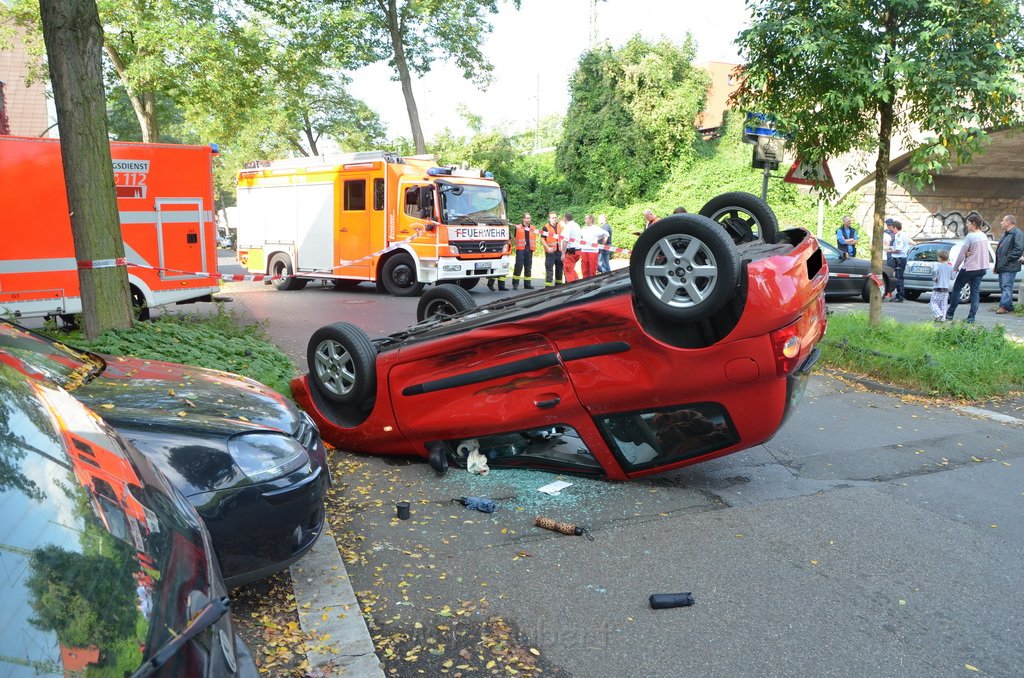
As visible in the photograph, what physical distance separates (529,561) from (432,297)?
3273 millimetres

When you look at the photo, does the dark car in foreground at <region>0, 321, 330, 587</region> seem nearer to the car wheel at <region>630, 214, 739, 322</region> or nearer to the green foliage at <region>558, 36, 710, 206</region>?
the car wheel at <region>630, 214, 739, 322</region>

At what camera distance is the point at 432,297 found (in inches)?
268

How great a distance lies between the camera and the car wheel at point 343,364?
544cm

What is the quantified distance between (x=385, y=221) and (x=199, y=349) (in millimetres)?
10309

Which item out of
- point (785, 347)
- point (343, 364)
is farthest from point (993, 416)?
point (343, 364)

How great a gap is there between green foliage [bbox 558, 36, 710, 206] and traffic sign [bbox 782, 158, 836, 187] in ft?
72.3

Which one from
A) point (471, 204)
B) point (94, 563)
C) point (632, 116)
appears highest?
point (632, 116)

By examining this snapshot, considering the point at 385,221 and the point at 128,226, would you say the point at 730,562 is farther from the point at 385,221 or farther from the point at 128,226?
the point at 385,221

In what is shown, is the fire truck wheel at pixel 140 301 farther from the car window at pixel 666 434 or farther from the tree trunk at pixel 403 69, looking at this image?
the tree trunk at pixel 403 69

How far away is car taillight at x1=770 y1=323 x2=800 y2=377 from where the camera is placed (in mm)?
4277

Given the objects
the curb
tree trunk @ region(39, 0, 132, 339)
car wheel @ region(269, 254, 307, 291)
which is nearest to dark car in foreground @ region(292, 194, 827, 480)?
the curb

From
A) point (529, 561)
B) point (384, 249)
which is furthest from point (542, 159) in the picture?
point (529, 561)

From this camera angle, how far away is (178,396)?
12.7 ft

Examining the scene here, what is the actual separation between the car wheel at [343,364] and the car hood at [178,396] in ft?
3.06
